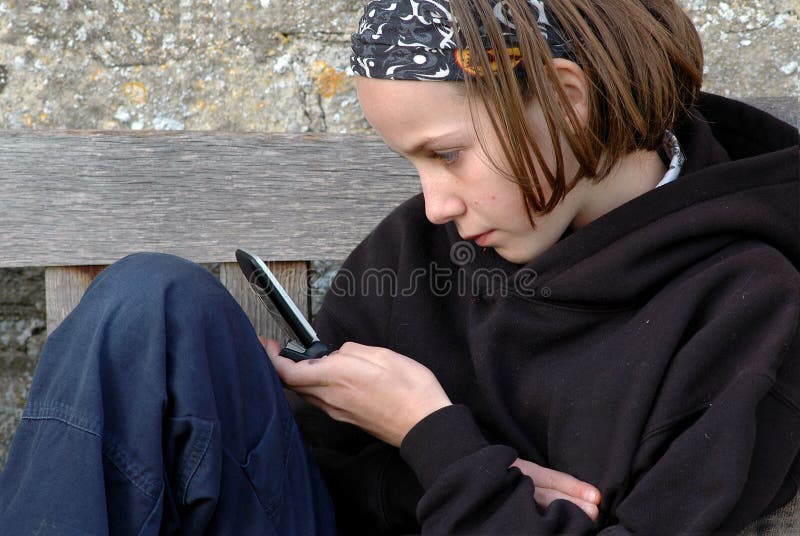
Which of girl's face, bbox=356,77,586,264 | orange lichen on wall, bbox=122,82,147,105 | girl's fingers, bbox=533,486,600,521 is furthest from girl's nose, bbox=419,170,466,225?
orange lichen on wall, bbox=122,82,147,105

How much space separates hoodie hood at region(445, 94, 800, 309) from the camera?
1195 mm

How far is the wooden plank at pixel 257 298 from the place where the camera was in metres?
1.65

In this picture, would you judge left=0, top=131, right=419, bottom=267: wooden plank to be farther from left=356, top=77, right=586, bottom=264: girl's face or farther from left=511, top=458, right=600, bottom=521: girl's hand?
left=511, top=458, right=600, bottom=521: girl's hand

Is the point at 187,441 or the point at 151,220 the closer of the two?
the point at 187,441

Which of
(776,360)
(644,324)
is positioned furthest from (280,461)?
(776,360)

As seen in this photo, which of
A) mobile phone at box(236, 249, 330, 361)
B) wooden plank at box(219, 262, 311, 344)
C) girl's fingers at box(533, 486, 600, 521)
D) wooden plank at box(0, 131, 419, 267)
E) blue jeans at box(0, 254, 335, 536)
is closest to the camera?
blue jeans at box(0, 254, 335, 536)

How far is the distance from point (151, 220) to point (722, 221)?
3.13ft

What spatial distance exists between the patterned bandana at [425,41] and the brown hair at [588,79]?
0.01 metres

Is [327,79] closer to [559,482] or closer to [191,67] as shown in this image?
[191,67]

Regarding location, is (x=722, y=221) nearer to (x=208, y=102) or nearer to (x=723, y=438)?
(x=723, y=438)

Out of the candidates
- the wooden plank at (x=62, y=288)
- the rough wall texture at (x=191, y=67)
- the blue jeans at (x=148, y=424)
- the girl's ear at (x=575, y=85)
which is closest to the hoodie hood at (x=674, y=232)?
the girl's ear at (x=575, y=85)

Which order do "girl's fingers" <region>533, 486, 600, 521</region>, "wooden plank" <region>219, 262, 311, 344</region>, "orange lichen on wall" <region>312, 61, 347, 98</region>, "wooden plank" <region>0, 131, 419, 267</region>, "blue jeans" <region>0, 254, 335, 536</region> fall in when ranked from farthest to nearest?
"orange lichen on wall" <region>312, 61, 347, 98</region>, "wooden plank" <region>219, 262, 311, 344</region>, "wooden plank" <region>0, 131, 419, 267</region>, "girl's fingers" <region>533, 486, 600, 521</region>, "blue jeans" <region>0, 254, 335, 536</region>

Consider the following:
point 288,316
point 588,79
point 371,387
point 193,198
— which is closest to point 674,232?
point 588,79

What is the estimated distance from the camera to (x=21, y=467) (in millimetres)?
1051
